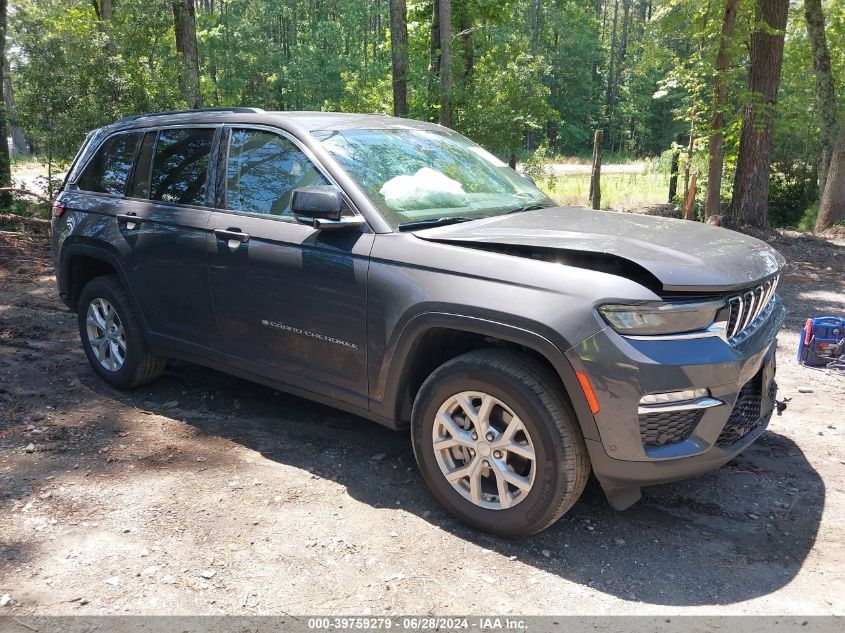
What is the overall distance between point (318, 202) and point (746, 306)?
2128 millimetres

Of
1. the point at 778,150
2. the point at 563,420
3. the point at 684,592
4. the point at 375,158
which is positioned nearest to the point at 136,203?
the point at 375,158

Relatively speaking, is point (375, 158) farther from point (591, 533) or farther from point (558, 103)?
point (558, 103)

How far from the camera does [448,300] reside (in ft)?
10.8

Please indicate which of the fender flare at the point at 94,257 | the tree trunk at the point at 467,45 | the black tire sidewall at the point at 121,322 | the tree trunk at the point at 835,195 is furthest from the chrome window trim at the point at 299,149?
the tree trunk at the point at 467,45

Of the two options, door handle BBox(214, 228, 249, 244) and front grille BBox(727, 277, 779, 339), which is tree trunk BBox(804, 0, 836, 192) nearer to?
front grille BBox(727, 277, 779, 339)

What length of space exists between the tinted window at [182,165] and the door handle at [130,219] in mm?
181

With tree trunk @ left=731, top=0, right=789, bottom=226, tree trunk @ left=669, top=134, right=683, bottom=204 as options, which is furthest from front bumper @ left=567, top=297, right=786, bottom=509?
tree trunk @ left=669, top=134, right=683, bottom=204

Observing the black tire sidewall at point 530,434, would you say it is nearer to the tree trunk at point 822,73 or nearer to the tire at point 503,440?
the tire at point 503,440

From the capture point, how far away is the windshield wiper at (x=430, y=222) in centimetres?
367

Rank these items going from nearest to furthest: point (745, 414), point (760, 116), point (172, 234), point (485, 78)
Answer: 1. point (745, 414)
2. point (172, 234)
3. point (760, 116)
4. point (485, 78)

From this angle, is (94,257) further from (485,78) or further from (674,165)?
(674,165)

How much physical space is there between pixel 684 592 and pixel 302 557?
170 cm

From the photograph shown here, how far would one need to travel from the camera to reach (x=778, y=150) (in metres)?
18.0

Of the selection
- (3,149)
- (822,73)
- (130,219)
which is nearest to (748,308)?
(130,219)
